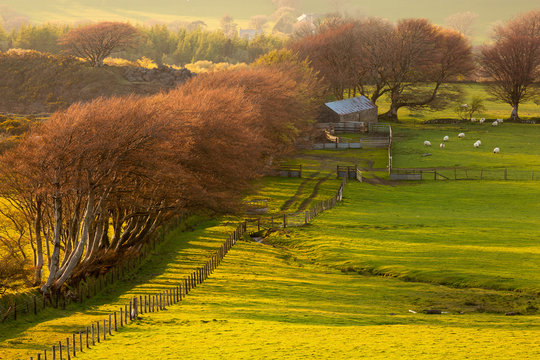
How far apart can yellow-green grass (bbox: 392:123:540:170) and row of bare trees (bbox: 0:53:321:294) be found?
156 feet

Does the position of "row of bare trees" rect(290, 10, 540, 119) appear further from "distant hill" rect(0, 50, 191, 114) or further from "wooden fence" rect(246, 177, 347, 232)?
"wooden fence" rect(246, 177, 347, 232)

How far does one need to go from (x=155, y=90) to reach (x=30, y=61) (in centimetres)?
3591

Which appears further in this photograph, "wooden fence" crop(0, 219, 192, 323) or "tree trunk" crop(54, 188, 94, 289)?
"tree trunk" crop(54, 188, 94, 289)

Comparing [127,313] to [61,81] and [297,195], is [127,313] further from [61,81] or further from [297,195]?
[61,81]

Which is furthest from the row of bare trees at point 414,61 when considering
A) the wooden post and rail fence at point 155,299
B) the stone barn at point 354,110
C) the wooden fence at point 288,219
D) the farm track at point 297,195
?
the wooden fence at point 288,219

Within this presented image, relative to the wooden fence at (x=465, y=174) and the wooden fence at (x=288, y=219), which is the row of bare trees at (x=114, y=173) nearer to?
the wooden fence at (x=288, y=219)

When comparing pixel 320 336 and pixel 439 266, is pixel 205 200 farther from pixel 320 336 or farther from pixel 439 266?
pixel 320 336

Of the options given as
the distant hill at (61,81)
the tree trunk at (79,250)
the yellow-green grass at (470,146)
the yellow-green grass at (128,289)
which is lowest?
the yellow-green grass at (128,289)

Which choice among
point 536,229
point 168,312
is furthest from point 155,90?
point 168,312

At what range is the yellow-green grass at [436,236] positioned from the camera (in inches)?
1756

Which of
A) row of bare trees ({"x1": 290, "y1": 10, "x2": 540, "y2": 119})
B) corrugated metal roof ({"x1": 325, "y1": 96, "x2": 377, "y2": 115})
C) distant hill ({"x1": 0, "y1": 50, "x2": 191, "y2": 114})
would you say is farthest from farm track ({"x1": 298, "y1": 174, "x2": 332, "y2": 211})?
row of bare trees ({"x1": 290, "y1": 10, "x2": 540, "y2": 119})

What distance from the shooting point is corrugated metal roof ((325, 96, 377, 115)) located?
5379 inches

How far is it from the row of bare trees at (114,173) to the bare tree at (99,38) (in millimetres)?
105260

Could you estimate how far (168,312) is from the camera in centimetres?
3234
